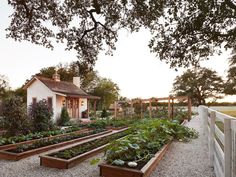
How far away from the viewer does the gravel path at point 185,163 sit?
5.51m

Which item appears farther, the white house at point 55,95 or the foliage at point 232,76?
the foliage at point 232,76

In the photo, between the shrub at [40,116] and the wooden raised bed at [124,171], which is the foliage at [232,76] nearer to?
the shrub at [40,116]

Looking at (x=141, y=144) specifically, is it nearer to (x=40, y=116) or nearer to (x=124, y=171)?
(x=124, y=171)

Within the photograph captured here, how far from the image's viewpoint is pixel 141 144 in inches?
270

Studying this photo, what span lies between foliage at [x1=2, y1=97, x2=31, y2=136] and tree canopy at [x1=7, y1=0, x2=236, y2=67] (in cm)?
494

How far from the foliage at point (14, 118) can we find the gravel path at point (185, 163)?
7053 mm

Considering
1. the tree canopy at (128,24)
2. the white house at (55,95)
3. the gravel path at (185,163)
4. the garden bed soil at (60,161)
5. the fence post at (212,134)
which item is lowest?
the gravel path at (185,163)

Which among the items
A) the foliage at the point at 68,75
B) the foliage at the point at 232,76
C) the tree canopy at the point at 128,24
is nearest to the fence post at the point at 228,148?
the tree canopy at the point at 128,24

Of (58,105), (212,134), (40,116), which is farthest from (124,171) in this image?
(58,105)

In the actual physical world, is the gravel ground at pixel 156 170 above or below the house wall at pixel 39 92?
below

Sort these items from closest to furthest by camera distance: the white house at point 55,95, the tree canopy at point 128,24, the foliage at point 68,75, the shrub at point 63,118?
the tree canopy at point 128,24 → the shrub at point 63,118 → the white house at point 55,95 → the foliage at point 68,75

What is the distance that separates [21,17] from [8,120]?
18.7 ft

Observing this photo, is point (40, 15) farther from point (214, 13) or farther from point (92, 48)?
point (214, 13)

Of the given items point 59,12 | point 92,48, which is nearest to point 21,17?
point 59,12
